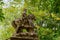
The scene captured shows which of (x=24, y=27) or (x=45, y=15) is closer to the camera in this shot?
(x=24, y=27)

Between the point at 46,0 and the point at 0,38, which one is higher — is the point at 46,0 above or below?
above

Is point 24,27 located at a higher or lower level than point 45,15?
higher

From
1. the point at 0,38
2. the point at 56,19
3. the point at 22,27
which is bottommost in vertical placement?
→ the point at 0,38

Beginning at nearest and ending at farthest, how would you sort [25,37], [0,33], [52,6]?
[25,37] → [52,6] → [0,33]

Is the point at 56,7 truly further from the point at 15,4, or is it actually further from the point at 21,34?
the point at 21,34

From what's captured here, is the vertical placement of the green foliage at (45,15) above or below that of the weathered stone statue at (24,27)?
below

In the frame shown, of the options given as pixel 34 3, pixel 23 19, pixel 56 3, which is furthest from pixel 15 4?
pixel 23 19

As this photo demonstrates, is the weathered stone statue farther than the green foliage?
No

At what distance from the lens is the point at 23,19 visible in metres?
5.18

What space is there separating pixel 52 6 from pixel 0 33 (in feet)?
10.3

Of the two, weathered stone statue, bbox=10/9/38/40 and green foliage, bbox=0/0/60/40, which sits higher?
weathered stone statue, bbox=10/9/38/40

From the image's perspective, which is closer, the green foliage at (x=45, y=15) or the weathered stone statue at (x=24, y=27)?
the weathered stone statue at (x=24, y=27)

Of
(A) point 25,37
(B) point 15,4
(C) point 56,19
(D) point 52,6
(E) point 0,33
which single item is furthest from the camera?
(E) point 0,33

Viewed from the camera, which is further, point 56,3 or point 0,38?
point 0,38
